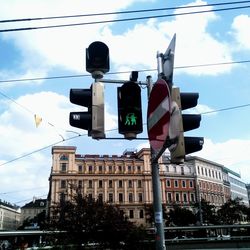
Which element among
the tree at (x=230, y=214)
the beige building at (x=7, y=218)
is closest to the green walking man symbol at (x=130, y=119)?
the tree at (x=230, y=214)

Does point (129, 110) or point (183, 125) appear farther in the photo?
point (129, 110)

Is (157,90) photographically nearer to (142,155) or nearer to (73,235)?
(73,235)

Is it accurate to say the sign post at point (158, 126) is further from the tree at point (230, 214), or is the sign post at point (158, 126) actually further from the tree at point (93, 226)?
the tree at point (230, 214)

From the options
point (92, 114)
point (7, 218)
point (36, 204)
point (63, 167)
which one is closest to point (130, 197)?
point (63, 167)

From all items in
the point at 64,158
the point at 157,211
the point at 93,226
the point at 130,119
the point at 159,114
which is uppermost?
the point at 64,158

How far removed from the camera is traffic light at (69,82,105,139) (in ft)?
16.1

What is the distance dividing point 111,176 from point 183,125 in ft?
281

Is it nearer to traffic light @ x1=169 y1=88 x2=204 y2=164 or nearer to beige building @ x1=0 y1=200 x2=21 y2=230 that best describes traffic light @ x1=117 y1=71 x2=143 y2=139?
traffic light @ x1=169 y1=88 x2=204 y2=164

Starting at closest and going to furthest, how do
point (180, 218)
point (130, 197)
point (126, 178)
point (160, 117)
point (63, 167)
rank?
point (160, 117) → point (180, 218) → point (63, 167) → point (130, 197) → point (126, 178)

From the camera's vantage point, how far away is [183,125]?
476 cm

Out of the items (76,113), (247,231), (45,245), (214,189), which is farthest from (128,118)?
(214,189)

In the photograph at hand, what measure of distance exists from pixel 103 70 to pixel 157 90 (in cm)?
128

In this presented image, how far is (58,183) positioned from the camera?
84.2m

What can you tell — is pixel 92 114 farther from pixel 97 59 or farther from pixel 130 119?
pixel 97 59
